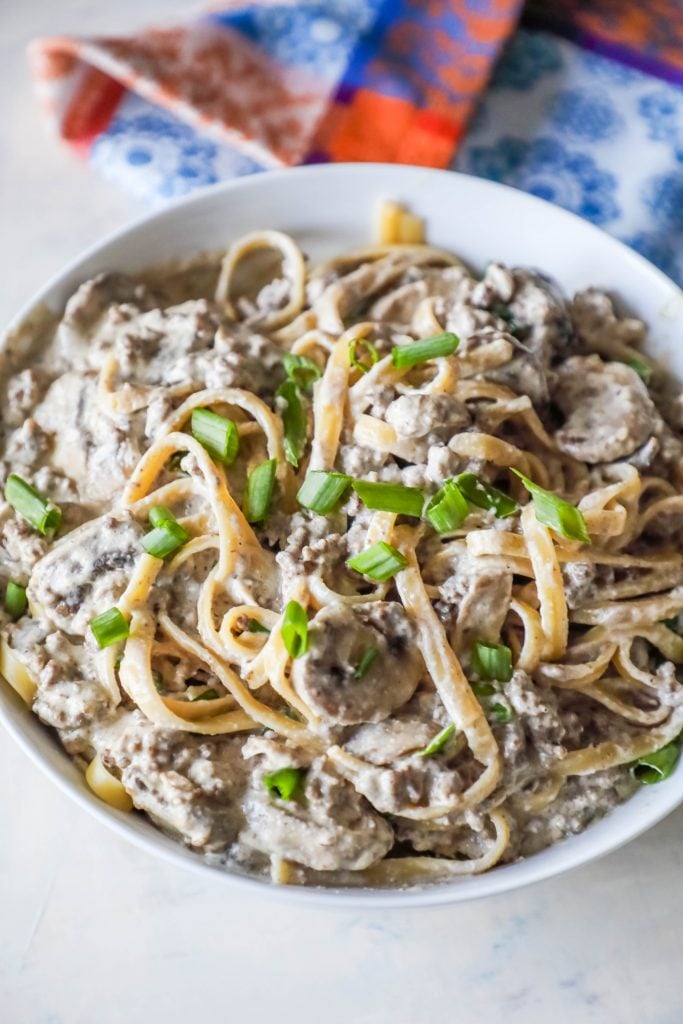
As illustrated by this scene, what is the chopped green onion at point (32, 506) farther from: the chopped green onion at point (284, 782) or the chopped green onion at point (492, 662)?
the chopped green onion at point (492, 662)

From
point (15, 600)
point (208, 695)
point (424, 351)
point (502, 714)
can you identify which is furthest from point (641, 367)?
point (15, 600)

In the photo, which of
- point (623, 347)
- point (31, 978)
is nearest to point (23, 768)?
point (31, 978)

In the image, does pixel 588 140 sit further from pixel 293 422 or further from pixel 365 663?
pixel 365 663

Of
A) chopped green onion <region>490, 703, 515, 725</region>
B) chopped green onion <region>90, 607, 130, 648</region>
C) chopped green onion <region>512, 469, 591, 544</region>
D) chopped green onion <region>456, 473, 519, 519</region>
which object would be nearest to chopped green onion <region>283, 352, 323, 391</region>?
chopped green onion <region>456, 473, 519, 519</region>

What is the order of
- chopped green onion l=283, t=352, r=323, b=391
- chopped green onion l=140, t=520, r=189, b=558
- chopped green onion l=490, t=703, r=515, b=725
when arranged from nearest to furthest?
→ chopped green onion l=490, t=703, r=515, b=725 → chopped green onion l=140, t=520, r=189, b=558 → chopped green onion l=283, t=352, r=323, b=391

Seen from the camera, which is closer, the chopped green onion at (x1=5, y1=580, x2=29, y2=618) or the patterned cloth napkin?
the chopped green onion at (x1=5, y1=580, x2=29, y2=618)

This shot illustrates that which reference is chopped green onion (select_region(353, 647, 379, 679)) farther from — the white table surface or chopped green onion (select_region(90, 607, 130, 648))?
the white table surface
